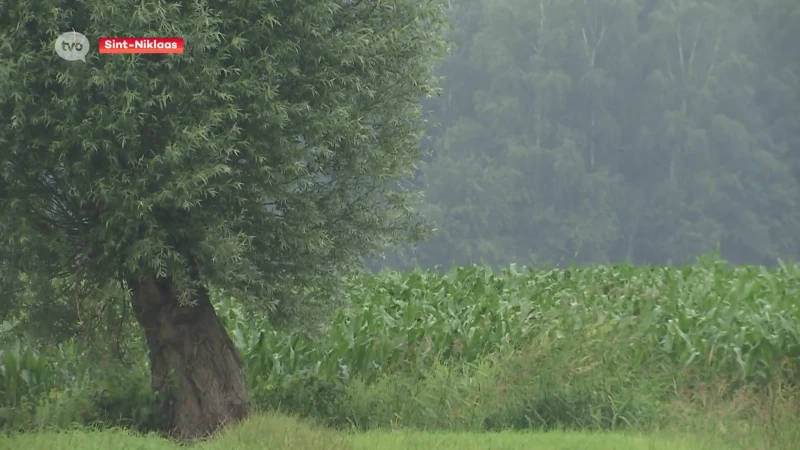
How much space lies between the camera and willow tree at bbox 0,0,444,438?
11.5 meters

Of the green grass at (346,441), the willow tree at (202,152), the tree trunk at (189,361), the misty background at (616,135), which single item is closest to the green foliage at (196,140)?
the willow tree at (202,152)

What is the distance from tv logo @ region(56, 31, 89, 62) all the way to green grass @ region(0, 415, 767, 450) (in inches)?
159

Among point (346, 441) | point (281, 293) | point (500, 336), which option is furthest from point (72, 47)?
point (500, 336)

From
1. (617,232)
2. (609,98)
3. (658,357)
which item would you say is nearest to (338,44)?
(658,357)

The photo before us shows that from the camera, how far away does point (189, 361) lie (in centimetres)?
1323

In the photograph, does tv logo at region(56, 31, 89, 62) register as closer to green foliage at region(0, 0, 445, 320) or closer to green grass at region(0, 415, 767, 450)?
green foliage at region(0, 0, 445, 320)

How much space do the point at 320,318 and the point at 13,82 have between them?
479 centimetres

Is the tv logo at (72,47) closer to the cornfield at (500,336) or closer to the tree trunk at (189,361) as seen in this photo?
the tree trunk at (189,361)

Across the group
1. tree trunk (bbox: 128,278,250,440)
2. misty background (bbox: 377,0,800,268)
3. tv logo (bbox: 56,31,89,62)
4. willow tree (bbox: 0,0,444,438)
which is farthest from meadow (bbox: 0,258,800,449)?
misty background (bbox: 377,0,800,268)

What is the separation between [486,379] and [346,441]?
3685 mm

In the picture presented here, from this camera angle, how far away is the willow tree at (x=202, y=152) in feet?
37.6

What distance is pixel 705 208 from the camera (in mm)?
59906

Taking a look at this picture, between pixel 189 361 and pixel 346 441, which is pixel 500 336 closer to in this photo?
pixel 189 361

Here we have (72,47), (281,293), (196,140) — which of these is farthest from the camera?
(281,293)
